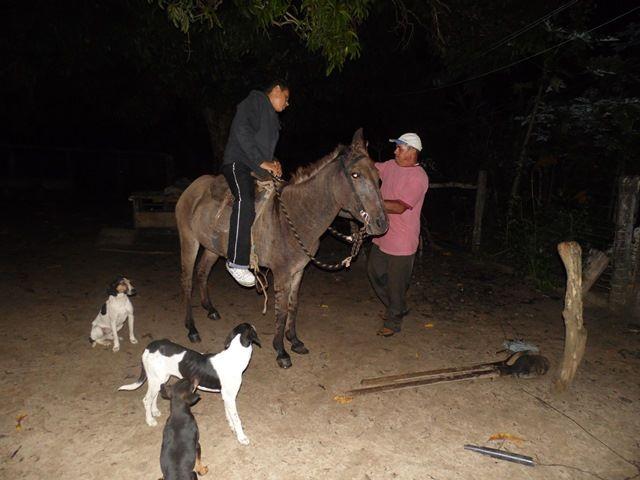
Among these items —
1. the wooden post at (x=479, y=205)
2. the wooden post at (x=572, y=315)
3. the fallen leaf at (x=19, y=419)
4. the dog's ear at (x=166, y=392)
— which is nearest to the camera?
the dog's ear at (x=166, y=392)

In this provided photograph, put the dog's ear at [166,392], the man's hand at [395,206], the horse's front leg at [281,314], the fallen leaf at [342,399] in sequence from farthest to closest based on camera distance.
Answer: the man's hand at [395,206] → the horse's front leg at [281,314] → the fallen leaf at [342,399] → the dog's ear at [166,392]

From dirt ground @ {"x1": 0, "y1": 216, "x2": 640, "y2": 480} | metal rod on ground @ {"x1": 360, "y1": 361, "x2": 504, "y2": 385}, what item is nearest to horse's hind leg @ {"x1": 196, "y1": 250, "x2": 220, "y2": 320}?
dirt ground @ {"x1": 0, "y1": 216, "x2": 640, "y2": 480}

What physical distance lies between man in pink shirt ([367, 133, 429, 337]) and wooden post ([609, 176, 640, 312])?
11.2 ft

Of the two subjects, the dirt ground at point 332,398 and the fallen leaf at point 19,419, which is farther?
the fallen leaf at point 19,419

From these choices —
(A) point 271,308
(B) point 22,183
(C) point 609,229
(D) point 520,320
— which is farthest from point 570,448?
(B) point 22,183

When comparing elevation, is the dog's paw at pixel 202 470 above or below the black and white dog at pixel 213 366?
below

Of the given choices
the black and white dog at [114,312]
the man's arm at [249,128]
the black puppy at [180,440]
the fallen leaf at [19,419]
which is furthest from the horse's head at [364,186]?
the fallen leaf at [19,419]

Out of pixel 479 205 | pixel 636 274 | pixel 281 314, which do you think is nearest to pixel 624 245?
pixel 636 274

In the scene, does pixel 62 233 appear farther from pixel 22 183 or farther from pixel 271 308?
pixel 22 183

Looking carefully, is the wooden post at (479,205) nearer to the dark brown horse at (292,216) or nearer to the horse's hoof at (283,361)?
the dark brown horse at (292,216)

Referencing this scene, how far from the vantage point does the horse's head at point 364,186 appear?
13.2 feet

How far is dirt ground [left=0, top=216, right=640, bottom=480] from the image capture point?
3223 mm

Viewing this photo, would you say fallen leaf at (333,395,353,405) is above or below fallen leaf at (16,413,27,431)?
above

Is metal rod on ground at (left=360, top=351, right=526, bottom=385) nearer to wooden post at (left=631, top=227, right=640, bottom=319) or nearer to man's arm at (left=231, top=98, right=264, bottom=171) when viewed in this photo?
man's arm at (left=231, top=98, right=264, bottom=171)
